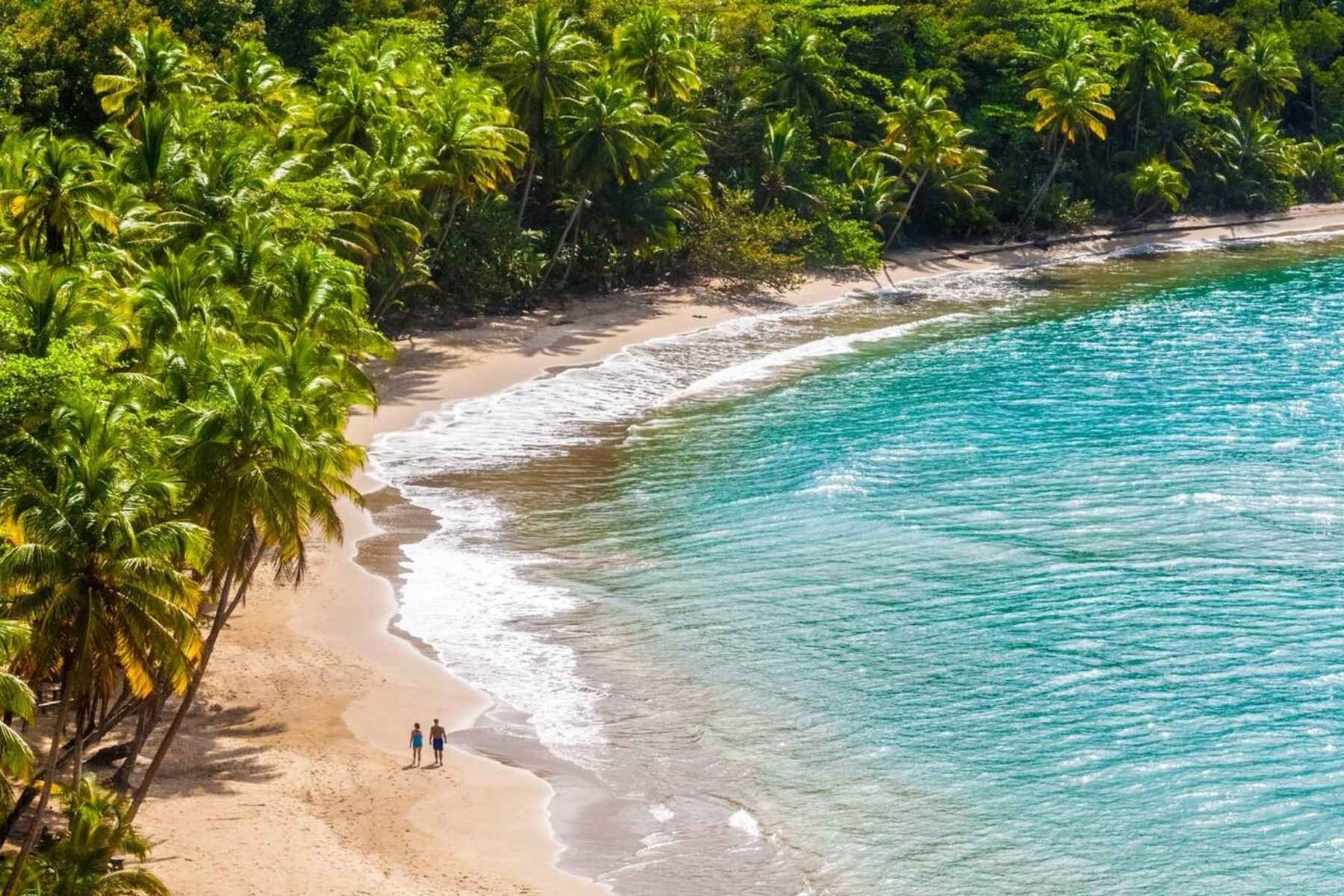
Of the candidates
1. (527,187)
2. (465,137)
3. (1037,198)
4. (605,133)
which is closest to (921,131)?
(1037,198)

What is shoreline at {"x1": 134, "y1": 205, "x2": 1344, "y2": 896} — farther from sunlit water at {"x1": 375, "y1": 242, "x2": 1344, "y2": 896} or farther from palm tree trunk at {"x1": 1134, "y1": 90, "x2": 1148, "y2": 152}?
palm tree trunk at {"x1": 1134, "y1": 90, "x2": 1148, "y2": 152}

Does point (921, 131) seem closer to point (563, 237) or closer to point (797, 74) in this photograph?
point (797, 74)

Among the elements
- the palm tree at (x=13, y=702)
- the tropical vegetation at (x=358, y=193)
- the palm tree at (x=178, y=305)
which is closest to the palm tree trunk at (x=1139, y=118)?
the tropical vegetation at (x=358, y=193)

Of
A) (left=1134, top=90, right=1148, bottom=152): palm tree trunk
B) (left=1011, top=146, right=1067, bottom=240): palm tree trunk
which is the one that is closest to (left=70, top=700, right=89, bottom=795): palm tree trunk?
(left=1011, top=146, right=1067, bottom=240): palm tree trunk

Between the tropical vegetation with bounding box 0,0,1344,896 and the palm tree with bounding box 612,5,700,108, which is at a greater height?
the palm tree with bounding box 612,5,700,108

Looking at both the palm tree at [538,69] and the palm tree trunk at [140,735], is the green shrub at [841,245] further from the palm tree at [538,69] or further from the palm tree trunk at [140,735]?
the palm tree trunk at [140,735]

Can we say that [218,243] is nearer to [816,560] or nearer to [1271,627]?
[816,560]

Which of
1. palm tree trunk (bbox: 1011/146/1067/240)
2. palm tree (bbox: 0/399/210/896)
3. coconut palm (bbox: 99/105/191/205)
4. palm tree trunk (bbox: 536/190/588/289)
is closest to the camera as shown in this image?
palm tree (bbox: 0/399/210/896)
